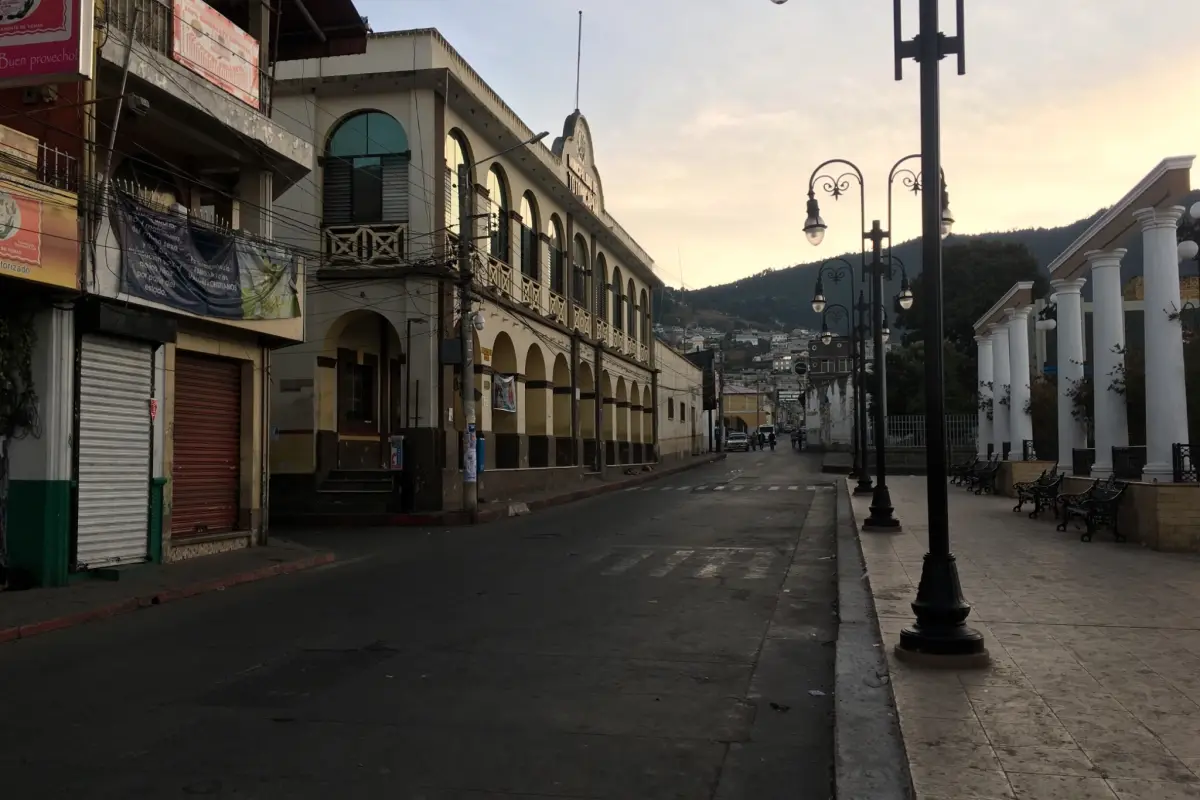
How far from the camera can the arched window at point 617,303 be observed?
4319cm

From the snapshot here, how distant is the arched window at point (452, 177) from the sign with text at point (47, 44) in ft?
43.1

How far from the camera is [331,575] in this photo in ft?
45.2

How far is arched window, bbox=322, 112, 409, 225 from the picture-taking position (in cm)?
2358

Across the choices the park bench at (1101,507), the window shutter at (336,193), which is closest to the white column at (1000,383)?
the park bench at (1101,507)

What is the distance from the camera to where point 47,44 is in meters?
10.5

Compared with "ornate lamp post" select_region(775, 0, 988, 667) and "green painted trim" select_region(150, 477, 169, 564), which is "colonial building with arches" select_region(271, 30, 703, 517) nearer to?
"green painted trim" select_region(150, 477, 169, 564)

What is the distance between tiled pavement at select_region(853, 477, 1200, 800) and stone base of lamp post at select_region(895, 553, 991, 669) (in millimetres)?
143

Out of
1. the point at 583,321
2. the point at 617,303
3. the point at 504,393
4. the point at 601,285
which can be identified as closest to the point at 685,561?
the point at 504,393

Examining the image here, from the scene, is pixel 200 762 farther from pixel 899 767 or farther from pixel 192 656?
pixel 899 767

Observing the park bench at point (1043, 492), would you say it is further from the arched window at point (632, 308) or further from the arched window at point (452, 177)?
the arched window at point (632, 308)

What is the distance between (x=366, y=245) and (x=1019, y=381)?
17252mm

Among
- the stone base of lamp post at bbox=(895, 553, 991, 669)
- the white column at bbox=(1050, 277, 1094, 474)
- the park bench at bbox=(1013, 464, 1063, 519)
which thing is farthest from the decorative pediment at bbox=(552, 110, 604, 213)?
the stone base of lamp post at bbox=(895, 553, 991, 669)

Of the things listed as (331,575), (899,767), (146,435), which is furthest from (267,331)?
(899,767)

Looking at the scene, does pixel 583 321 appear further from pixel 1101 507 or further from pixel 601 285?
pixel 1101 507
